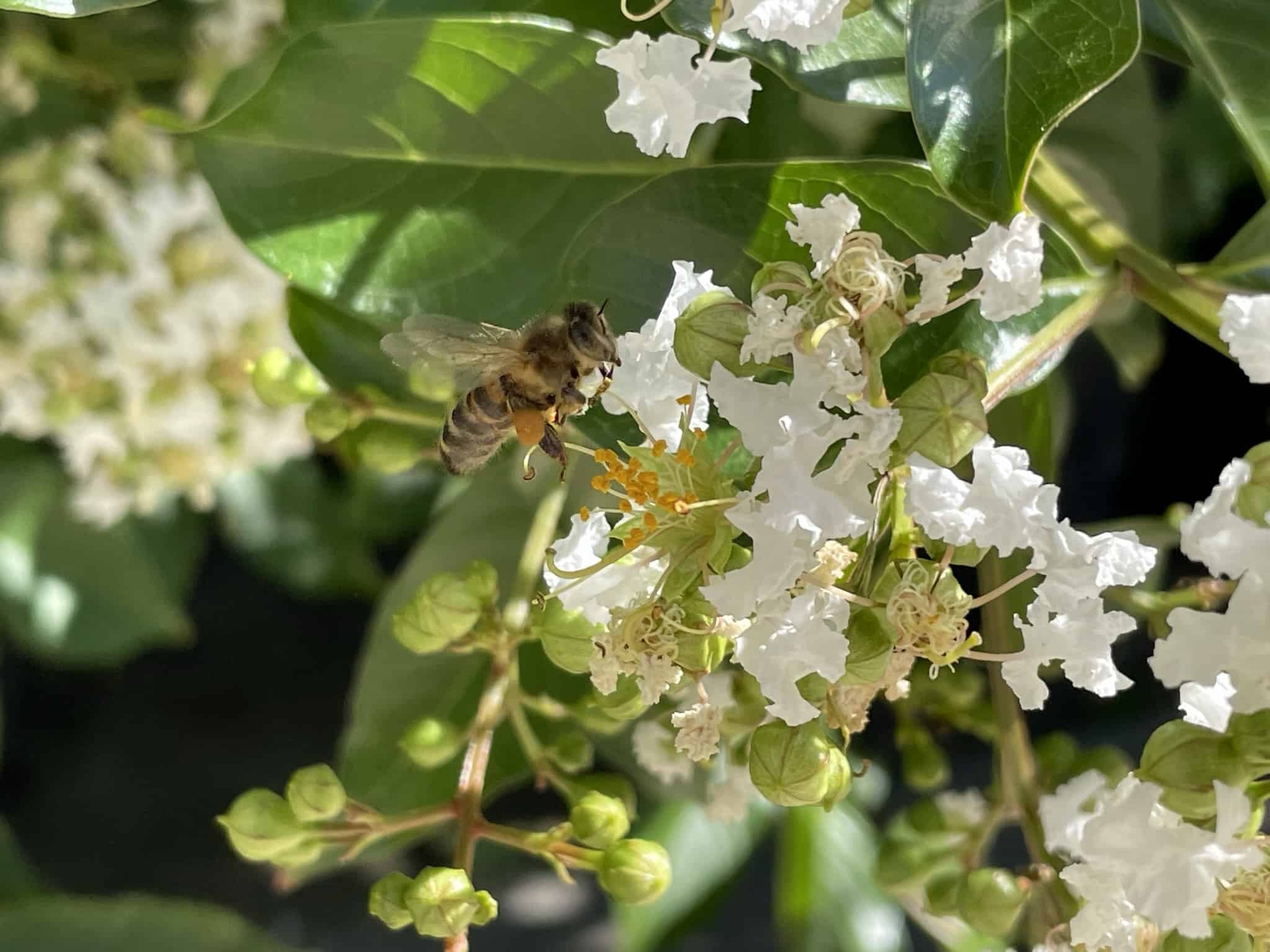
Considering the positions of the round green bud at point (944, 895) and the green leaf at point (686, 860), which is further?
the green leaf at point (686, 860)

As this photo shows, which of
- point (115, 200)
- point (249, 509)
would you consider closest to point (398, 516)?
point (249, 509)

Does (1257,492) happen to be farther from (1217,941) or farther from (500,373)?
(500,373)

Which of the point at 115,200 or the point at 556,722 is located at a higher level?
the point at 115,200

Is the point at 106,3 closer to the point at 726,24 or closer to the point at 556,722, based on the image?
the point at 726,24

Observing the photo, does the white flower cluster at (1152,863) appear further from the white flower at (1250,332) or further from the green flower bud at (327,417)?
the green flower bud at (327,417)

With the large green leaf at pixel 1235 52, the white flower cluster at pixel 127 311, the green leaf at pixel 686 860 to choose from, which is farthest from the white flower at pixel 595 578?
the green leaf at pixel 686 860

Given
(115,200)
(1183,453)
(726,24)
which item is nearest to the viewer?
(726,24)
